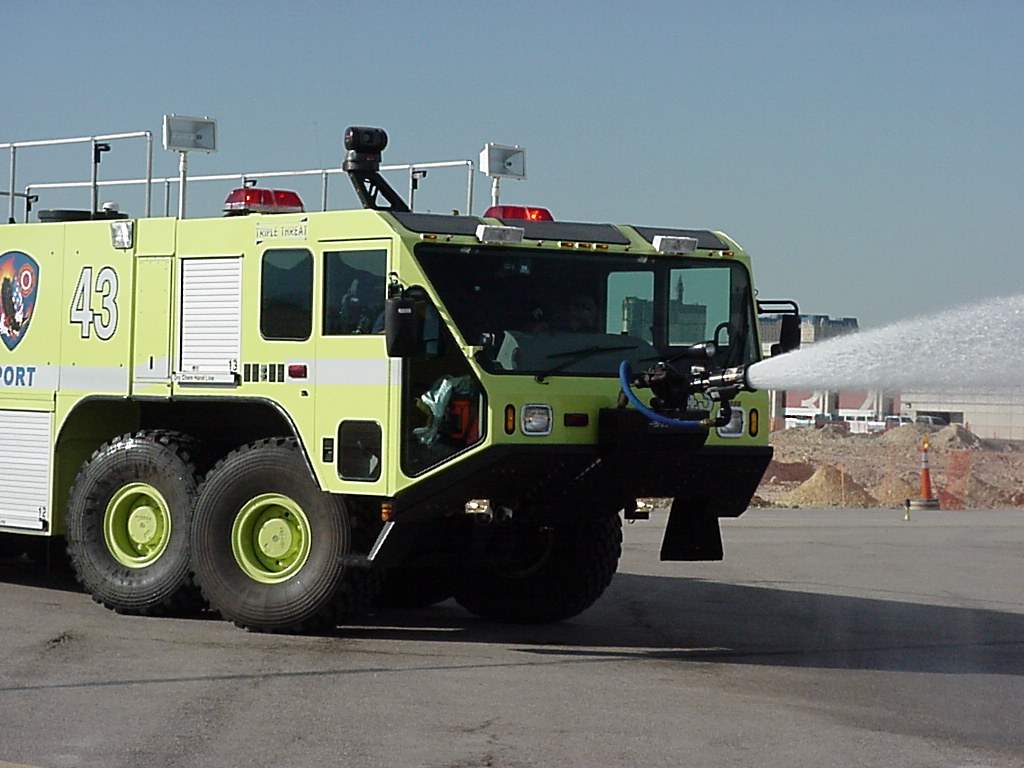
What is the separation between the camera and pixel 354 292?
11.5 m

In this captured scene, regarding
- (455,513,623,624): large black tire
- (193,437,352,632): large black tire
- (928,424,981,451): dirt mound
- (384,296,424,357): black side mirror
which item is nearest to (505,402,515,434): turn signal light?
(384,296,424,357): black side mirror

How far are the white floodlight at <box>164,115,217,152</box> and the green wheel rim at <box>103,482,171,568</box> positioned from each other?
290 cm

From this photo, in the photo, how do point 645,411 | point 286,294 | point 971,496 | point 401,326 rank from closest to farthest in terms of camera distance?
point 401,326
point 645,411
point 286,294
point 971,496

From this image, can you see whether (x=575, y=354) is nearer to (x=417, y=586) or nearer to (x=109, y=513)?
(x=417, y=586)

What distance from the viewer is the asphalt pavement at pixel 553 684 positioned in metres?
8.29

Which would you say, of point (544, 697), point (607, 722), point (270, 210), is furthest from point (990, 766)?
point (270, 210)

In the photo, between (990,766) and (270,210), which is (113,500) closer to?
(270,210)

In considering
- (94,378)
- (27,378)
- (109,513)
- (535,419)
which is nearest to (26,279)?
(27,378)

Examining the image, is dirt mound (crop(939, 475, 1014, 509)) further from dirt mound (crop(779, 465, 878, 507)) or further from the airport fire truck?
the airport fire truck

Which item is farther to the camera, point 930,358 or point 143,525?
point 143,525

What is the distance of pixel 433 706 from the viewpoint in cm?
931

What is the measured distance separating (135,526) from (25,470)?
1171mm

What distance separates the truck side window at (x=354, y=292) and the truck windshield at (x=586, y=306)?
1.16 ft

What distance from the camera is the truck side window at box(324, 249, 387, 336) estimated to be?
11.3 m
